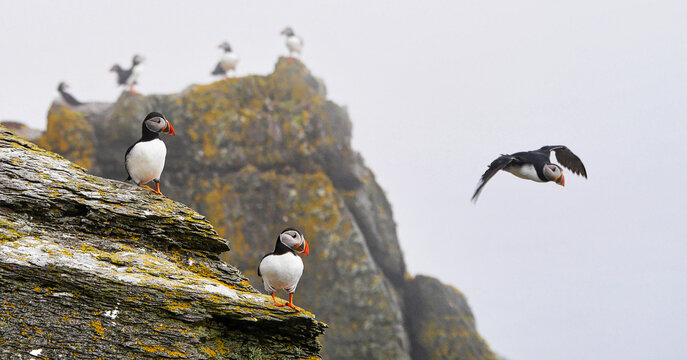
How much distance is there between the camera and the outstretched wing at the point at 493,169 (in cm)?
1077

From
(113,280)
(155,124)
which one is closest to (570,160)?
(155,124)

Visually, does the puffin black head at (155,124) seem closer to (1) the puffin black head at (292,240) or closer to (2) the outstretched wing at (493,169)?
(1) the puffin black head at (292,240)

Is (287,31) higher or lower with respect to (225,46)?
higher

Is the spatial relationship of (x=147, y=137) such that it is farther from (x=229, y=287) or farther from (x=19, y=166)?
(x=229, y=287)

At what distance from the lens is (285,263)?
997 cm

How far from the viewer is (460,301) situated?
30344 mm

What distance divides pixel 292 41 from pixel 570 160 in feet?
80.1

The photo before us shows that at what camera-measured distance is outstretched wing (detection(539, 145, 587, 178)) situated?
1325cm

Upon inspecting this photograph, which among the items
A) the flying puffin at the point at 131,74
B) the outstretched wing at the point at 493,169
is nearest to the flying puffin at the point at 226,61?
the flying puffin at the point at 131,74

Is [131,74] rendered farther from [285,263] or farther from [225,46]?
[285,263]

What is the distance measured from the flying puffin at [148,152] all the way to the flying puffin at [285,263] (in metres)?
2.34

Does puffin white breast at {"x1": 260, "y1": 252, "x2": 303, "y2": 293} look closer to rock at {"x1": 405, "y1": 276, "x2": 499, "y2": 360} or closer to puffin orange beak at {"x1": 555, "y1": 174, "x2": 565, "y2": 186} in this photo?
puffin orange beak at {"x1": 555, "y1": 174, "x2": 565, "y2": 186}

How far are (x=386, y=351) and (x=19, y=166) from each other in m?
19.7

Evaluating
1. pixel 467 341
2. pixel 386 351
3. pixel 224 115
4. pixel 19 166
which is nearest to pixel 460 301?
pixel 467 341
